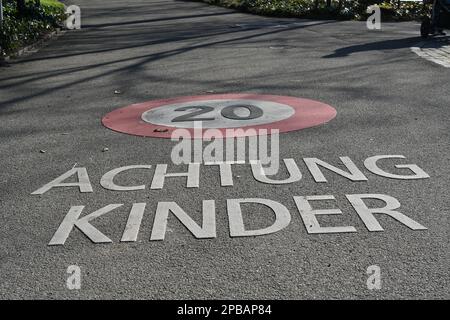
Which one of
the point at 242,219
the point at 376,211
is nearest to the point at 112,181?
the point at 242,219

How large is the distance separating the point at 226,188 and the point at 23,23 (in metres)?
14.8

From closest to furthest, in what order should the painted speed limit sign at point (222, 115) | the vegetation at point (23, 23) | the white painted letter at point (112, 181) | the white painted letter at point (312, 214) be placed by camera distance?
1. the white painted letter at point (312, 214)
2. the white painted letter at point (112, 181)
3. the painted speed limit sign at point (222, 115)
4. the vegetation at point (23, 23)

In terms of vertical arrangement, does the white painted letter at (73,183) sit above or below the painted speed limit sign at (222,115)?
below

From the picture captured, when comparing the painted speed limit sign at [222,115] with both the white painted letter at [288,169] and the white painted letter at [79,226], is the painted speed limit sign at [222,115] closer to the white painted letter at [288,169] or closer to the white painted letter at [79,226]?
the white painted letter at [288,169]

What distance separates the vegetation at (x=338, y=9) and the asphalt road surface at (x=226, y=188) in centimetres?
1095

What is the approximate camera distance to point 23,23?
18516mm

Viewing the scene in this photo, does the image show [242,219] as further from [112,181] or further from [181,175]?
[112,181]

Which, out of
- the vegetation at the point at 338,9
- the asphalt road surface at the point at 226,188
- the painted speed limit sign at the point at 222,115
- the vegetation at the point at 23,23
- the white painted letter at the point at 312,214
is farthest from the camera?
the vegetation at the point at 338,9

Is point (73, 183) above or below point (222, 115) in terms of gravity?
below

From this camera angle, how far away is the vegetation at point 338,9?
81.4ft

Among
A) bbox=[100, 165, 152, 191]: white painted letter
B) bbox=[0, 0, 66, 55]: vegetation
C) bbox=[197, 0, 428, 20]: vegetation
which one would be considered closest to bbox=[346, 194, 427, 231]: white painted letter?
bbox=[100, 165, 152, 191]: white painted letter

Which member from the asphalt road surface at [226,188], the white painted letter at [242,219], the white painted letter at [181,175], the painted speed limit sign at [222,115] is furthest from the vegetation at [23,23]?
the white painted letter at [242,219]

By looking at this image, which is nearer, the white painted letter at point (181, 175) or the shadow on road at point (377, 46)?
the white painted letter at point (181, 175)

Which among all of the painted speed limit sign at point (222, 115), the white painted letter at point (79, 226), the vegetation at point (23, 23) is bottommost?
the white painted letter at point (79, 226)
